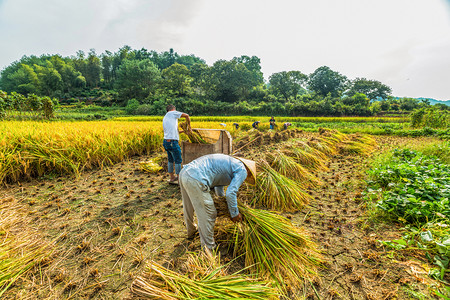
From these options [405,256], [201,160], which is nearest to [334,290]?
[405,256]

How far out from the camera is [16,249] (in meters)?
2.15

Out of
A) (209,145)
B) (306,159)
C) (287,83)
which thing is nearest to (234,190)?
(209,145)

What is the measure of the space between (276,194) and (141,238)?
2.15 metres

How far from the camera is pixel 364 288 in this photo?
68.9 inches

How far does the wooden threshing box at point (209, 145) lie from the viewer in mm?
3947

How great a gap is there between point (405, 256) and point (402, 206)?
2.86ft

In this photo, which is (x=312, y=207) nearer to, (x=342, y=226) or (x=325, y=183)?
(x=342, y=226)

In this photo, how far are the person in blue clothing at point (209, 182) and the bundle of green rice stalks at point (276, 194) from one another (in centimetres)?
124

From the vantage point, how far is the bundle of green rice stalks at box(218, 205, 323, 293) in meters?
1.82

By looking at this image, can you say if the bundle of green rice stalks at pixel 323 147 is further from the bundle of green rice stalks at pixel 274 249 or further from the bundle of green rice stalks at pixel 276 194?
the bundle of green rice stalks at pixel 274 249

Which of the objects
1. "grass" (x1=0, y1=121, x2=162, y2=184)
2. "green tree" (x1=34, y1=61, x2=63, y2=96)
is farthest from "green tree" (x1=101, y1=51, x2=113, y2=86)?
"grass" (x1=0, y1=121, x2=162, y2=184)

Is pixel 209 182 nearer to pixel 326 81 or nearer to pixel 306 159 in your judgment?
pixel 306 159

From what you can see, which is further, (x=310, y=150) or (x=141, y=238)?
(x=310, y=150)

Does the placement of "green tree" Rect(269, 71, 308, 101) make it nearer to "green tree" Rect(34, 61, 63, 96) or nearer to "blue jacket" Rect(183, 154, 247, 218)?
"blue jacket" Rect(183, 154, 247, 218)
